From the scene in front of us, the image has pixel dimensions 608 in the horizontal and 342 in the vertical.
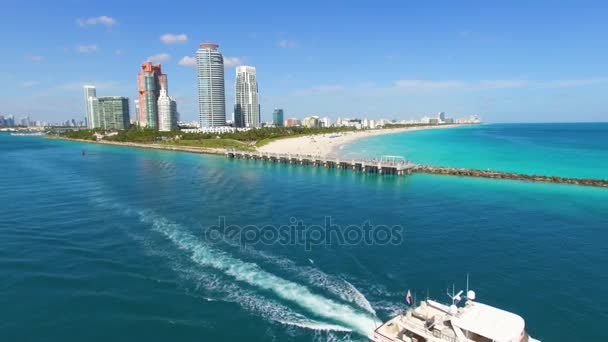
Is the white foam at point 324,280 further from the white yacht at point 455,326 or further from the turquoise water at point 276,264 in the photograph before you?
the white yacht at point 455,326

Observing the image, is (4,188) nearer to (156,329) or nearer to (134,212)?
(134,212)

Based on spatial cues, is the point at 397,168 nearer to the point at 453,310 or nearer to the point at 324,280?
the point at 324,280

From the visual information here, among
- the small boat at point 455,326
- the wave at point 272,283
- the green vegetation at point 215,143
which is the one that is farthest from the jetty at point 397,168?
the small boat at point 455,326

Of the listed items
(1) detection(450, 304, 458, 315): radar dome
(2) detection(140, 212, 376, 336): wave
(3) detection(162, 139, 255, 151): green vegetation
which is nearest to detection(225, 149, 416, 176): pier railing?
(3) detection(162, 139, 255, 151): green vegetation

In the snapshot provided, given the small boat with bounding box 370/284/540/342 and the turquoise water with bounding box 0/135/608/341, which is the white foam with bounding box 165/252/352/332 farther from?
the small boat with bounding box 370/284/540/342

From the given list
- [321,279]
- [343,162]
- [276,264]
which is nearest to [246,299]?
[276,264]
